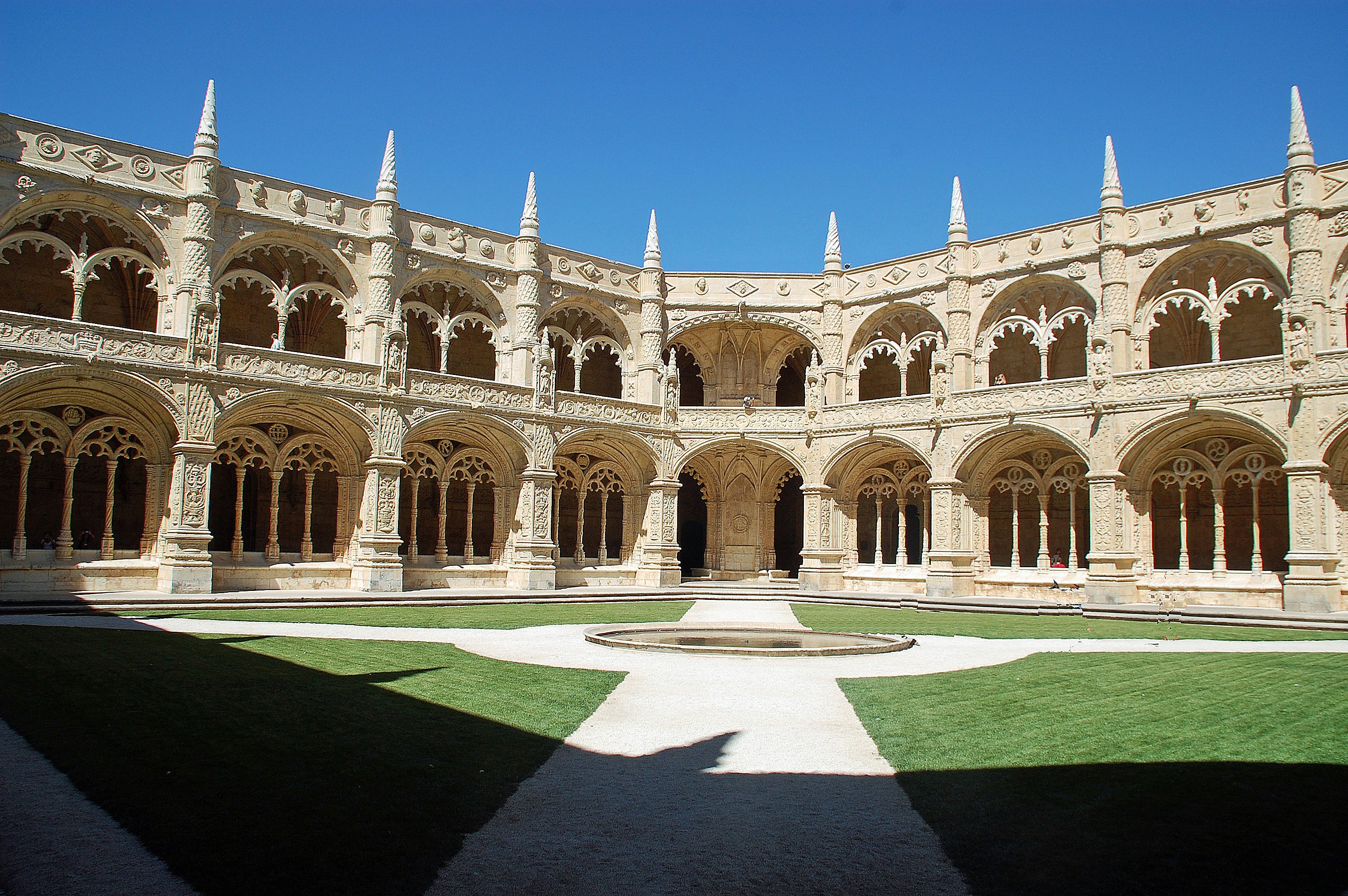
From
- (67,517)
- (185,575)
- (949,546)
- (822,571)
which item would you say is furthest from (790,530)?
(67,517)

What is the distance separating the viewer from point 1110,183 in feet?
89.4

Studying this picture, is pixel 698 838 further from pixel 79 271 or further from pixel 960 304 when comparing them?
pixel 960 304

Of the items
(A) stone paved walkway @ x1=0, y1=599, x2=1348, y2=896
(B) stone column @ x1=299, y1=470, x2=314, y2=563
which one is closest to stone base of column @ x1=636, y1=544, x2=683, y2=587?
(B) stone column @ x1=299, y1=470, x2=314, y2=563

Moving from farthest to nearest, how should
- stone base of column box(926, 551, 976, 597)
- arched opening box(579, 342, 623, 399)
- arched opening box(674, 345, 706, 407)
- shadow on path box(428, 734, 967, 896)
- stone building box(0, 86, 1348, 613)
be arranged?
arched opening box(674, 345, 706, 407) < arched opening box(579, 342, 623, 399) < stone base of column box(926, 551, 976, 597) < stone building box(0, 86, 1348, 613) < shadow on path box(428, 734, 967, 896)

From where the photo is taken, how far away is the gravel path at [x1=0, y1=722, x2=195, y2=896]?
4.63m

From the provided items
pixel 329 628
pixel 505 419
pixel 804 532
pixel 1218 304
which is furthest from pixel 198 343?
pixel 1218 304

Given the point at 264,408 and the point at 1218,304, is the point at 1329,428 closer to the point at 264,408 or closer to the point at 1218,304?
the point at 1218,304

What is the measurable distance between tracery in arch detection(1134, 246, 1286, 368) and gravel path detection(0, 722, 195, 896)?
26.5 meters

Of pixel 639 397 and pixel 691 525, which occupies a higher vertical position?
pixel 639 397

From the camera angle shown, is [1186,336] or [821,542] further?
[821,542]

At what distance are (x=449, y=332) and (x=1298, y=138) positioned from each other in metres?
23.6

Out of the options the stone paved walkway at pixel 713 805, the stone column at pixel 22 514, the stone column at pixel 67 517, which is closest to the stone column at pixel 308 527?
the stone column at pixel 67 517

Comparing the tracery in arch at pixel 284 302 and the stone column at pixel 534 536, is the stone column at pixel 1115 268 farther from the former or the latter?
the tracery in arch at pixel 284 302

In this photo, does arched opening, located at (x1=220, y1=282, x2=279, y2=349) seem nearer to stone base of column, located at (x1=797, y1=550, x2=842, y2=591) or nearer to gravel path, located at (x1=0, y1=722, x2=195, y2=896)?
stone base of column, located at (x1=797, y1=550, x2=842, y2=591)
